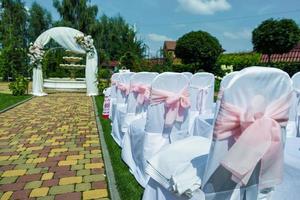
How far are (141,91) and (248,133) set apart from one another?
2622mm

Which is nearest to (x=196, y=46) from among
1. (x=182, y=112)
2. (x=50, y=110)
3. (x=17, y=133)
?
(x=50, y=110)

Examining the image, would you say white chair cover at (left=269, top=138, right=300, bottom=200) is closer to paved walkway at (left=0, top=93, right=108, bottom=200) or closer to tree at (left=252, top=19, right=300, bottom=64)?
paved walkway at (left=0, top=93, right=108, bottom=200)

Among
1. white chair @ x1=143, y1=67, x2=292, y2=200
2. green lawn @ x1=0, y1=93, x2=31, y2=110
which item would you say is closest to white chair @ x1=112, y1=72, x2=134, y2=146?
white chair @ x1=143, y1=67, x2=292, y2=200

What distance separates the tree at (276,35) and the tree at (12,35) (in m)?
17.0

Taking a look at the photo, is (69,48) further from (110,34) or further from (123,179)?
(110,34)

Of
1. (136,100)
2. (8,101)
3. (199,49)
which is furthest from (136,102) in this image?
(199,49)

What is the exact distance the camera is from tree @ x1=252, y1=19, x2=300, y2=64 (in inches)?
676

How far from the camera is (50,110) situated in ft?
28.9

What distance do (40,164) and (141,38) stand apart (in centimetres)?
998

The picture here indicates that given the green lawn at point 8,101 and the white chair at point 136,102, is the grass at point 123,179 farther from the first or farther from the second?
the green lawn at point 8,101

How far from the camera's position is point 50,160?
408 centimetres

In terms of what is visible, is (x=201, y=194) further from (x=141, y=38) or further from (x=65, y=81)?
(x=65, y=81)

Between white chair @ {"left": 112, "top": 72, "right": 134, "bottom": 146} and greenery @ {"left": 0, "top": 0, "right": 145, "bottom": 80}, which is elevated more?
greenery @ {"left": 0, "top": 0, "right": 145, "bottom": 80}

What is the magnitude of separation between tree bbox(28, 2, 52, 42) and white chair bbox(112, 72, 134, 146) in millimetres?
27185
